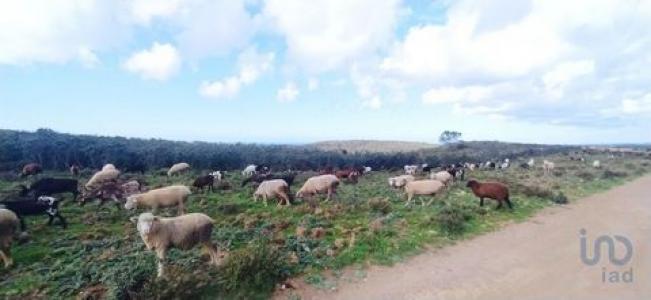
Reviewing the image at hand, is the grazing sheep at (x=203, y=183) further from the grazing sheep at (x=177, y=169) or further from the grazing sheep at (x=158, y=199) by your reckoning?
the grazing sheep at (x=177, y=169)

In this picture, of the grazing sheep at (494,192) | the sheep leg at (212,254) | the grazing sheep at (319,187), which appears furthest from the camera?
the grazing sheep at (319,187)

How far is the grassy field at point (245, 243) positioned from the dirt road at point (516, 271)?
0.72 m

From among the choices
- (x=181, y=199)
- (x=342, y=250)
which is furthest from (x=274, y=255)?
(x=181, y=199)

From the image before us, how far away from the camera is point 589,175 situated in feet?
108

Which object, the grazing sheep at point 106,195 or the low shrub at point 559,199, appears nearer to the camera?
the grazing sheep at point 106,195

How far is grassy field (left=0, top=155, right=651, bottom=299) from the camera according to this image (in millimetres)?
8422

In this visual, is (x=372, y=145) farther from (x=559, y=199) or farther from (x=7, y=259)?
(x=7, y=259)

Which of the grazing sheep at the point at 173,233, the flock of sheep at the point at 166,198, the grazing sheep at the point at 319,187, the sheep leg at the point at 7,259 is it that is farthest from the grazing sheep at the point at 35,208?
the grazing sheep at the point at 319,187

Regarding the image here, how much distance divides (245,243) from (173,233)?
273 centimetres

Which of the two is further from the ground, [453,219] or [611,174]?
[453,219]

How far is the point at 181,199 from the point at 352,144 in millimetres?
100612

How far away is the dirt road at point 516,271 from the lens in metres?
9.00

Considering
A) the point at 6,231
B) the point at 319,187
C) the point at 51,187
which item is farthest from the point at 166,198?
the point at 51,187

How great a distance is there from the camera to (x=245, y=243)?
460 inches
